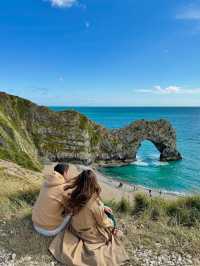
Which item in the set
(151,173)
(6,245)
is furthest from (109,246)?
(151,173)

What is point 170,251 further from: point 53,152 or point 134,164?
point 134,164

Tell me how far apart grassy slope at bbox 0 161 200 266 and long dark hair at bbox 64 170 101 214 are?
1148 millimetres

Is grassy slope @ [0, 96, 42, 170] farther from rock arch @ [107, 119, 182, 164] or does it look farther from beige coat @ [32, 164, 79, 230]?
beige coat @ [32, 164, 79, 230]

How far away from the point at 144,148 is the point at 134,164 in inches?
732

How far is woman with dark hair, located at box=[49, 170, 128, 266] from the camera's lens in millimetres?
5043

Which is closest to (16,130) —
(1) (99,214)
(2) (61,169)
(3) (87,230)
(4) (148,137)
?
(4) (148,137)

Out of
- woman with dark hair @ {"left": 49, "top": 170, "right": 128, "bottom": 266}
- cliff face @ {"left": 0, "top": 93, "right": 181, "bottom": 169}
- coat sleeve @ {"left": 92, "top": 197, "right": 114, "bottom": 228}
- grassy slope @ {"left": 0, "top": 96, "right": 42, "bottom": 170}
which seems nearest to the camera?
woman with dark hair @ {"left": 49, "top": 170, "right": 128, "bottom": 266}

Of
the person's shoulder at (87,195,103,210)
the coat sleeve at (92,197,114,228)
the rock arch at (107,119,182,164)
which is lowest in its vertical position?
the rock arch at (107,119,182,164)

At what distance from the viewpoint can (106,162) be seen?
4738 centimetres

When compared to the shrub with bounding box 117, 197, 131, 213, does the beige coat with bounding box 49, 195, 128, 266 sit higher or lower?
higher

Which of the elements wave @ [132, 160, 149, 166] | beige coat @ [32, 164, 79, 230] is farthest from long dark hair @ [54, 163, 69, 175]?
wave @ [132, 160, 149, 166]

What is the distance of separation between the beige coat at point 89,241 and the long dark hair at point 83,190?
112 mm

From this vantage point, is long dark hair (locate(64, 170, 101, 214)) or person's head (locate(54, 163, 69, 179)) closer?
long dark hair (locate(64, 170, 101, 214))

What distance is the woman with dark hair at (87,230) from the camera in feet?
16.5
